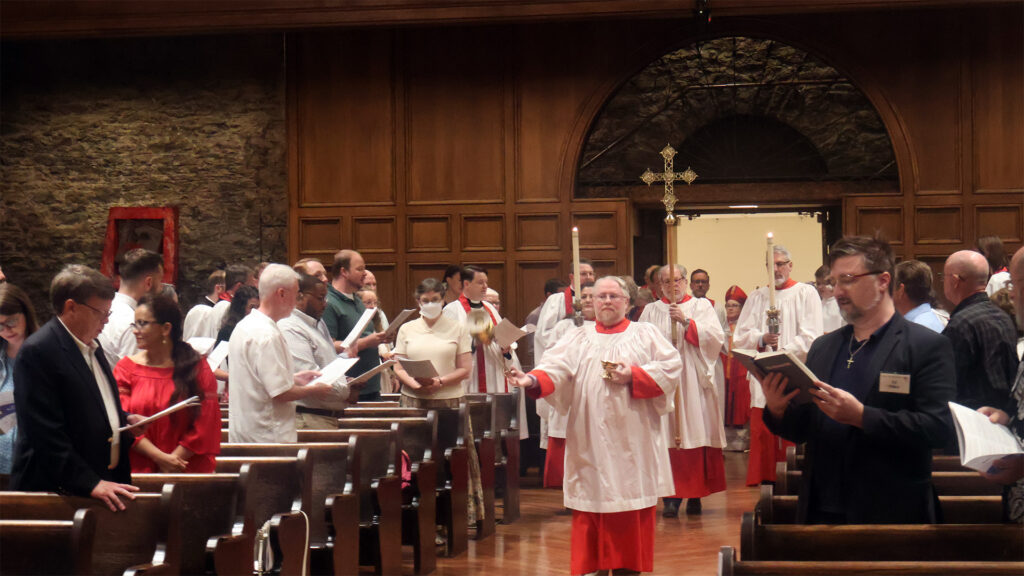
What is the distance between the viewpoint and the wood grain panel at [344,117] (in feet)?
41.4

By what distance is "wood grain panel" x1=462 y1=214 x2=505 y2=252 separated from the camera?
12406 millimetres

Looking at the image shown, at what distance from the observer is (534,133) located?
12.4 metres

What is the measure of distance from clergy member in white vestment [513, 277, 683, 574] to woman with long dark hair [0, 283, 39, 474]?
2350 millimetres

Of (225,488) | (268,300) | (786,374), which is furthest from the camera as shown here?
(268,300)

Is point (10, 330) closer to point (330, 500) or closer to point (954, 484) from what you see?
point (330, 500)

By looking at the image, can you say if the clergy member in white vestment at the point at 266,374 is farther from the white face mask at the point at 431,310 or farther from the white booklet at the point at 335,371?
the white face mask at the point at 431,310

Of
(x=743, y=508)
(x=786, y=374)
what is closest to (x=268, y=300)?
(x=786, y=374)

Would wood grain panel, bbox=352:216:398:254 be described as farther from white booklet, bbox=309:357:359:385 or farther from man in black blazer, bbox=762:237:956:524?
man in black blazer, bbox=762:237:956:524

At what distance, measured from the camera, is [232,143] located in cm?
1270

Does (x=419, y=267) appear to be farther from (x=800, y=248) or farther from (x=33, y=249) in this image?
(x=800, y=248)

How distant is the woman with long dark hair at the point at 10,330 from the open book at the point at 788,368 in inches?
116

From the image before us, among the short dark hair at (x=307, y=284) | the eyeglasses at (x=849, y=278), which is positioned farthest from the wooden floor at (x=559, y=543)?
the eyeglasses at (x=849, y=278)

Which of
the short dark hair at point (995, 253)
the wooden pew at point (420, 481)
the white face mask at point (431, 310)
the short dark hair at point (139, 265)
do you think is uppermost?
the short dark hair at point (995, 253)

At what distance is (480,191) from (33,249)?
207 inches
